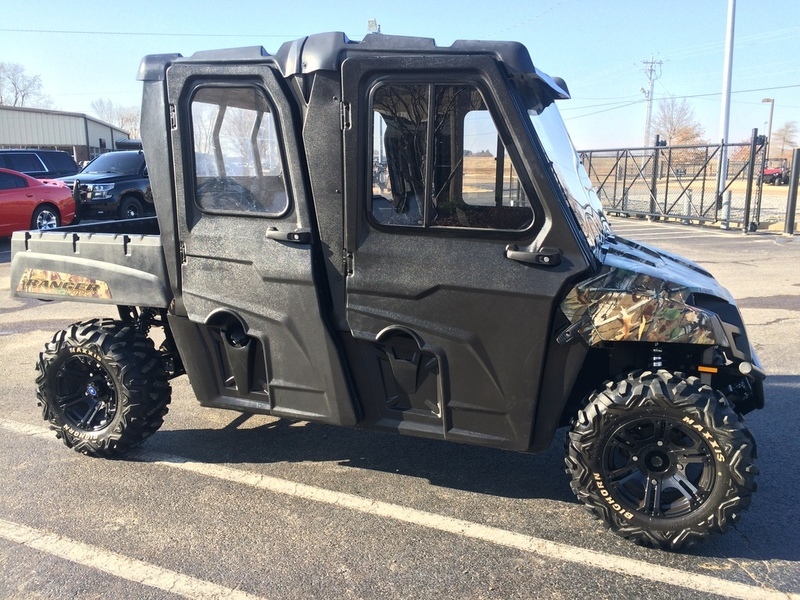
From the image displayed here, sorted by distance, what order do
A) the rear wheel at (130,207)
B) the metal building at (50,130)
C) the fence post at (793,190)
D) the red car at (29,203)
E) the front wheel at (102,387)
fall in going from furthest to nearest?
1. the metal building at (50,130)
2. the rear wheel at (130,207)
3. the fence post at (793,190)
4. the red car at (29,203)
5. the front wheel at (102,387)

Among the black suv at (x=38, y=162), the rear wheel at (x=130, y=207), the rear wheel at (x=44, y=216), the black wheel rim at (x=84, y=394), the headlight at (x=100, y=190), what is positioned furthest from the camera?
the black suv at (x=38, y=162)

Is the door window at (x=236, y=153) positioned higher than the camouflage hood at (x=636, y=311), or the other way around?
the door window at (x=236, y=153)

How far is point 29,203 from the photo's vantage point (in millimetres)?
13859

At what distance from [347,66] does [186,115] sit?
987 millimetres

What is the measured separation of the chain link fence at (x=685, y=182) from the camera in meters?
16.8

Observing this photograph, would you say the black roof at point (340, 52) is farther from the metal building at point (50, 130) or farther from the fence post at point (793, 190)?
the metal building at point (50, 130)

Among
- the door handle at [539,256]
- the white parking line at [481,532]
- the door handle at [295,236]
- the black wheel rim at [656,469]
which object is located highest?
the door handle at [295,236]

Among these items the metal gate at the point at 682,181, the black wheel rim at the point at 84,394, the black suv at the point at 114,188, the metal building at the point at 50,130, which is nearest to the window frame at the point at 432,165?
the black wheel rim at the point at 84,394

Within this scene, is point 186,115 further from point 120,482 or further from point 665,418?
point 665,418

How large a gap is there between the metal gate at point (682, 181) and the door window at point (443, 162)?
1482 cm

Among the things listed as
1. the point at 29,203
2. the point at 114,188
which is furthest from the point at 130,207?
the point at 29,203

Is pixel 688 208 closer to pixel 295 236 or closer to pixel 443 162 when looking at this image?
pixel 443 162

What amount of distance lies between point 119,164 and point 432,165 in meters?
14.5

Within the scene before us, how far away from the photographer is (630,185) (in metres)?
20.5
